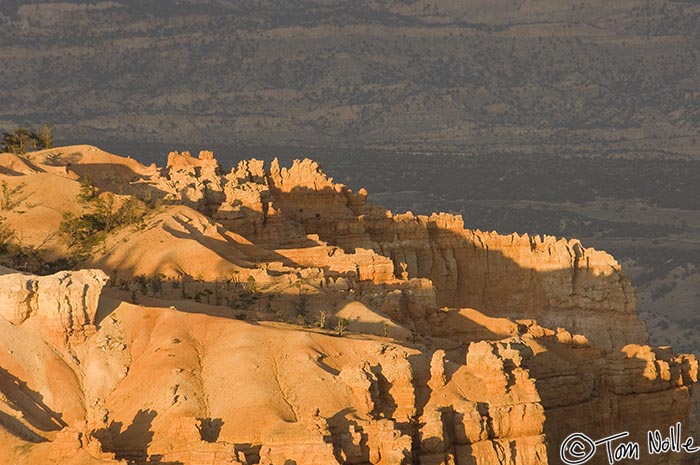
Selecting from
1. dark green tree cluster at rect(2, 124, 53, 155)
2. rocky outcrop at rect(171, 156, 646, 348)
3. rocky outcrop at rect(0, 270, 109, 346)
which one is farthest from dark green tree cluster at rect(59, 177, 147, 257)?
dark green tree cluster at rect(2, 124, 53, 155)

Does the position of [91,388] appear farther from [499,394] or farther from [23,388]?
[499,394]

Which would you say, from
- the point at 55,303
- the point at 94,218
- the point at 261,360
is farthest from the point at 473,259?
the point at 55,303

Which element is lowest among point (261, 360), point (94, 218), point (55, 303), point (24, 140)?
point (24, 140)

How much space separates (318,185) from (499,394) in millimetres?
76277

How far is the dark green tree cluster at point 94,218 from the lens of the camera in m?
105

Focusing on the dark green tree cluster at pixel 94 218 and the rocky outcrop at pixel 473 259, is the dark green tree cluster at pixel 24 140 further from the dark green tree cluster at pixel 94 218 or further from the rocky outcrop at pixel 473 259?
the dark green tree cluster at pixel 94 218

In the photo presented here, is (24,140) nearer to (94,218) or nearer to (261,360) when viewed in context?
(94,218)

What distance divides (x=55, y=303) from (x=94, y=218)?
36.6m

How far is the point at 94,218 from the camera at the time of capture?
108 m

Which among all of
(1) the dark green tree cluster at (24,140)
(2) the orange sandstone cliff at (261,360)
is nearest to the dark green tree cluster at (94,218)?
(2) the orange sandstone cliff at (261,360)

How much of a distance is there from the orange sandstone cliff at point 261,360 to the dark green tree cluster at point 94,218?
712 millimetres

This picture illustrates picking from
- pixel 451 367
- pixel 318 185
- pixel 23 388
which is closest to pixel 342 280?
pixel 451 367

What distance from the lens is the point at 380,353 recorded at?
7425 cm

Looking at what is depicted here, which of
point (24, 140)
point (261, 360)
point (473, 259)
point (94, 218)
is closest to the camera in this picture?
point (261, 360)
